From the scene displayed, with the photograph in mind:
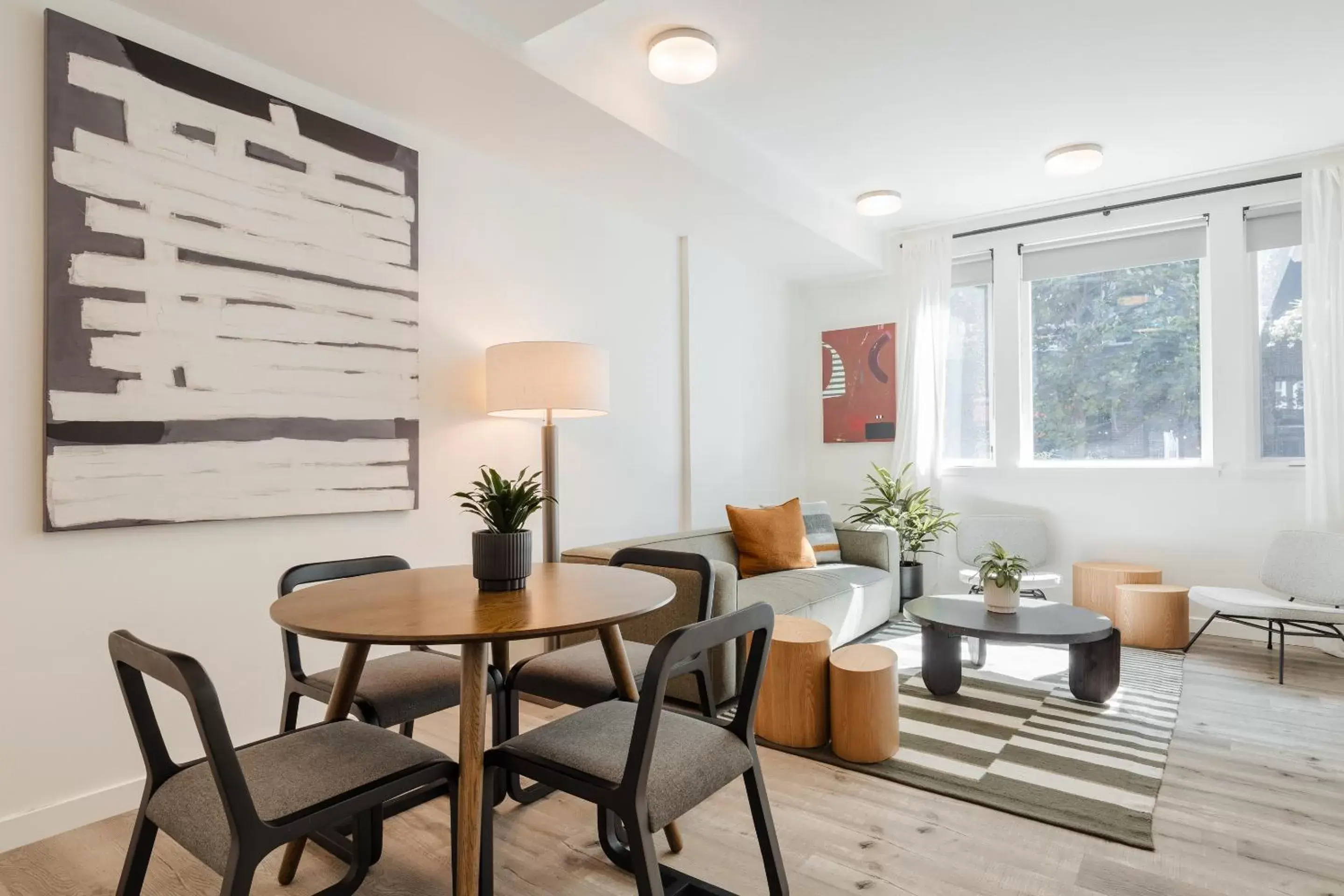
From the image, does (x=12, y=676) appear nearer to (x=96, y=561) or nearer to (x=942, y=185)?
(x=96, y=561)

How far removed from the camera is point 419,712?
197 cm

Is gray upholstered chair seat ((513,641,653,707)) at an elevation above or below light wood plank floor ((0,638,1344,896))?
above

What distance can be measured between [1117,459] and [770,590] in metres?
2.75

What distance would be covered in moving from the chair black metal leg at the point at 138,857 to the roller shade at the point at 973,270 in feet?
17.4

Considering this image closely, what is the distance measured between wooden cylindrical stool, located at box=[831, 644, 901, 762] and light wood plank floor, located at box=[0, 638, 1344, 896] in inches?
4.4

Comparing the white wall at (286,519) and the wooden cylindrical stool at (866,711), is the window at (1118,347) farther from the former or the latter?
the wooden cylindrical stool at (866,711)

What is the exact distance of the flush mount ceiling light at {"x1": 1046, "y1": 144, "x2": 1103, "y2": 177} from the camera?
3.90 m

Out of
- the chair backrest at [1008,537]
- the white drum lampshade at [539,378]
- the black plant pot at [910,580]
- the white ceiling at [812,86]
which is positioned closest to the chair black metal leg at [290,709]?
the white drum lampshade at [539,378]

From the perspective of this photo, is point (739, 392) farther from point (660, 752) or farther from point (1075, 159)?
point (660, 752)

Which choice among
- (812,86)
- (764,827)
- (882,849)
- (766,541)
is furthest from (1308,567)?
(764,827)

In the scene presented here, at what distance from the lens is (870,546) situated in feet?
15.1

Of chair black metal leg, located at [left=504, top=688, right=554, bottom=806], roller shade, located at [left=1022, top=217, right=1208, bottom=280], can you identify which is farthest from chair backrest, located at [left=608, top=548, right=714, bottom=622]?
roller shade, located at [left=1022, top=217, right=1208, bottom=280]

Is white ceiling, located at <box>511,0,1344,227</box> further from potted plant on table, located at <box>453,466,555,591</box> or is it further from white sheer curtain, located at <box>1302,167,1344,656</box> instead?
potted plant on table, located at <box>453,466,555,591</box>

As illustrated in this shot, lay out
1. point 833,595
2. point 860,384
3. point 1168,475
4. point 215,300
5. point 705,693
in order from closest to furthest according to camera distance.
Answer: point 705,693 < point 215,300 < point 833,595 < point 1168,475 < point 860,384
